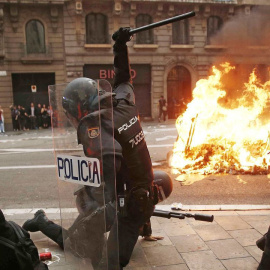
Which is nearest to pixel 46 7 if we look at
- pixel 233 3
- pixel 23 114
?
pixel 23 114

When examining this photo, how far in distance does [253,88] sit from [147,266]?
8.32 metres

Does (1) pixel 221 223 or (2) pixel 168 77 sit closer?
(1) pixel 221 223

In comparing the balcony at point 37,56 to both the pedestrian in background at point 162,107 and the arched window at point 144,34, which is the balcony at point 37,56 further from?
the pedestrian in background at point 162,107

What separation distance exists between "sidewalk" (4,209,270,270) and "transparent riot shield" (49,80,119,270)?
47cm

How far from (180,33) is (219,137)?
52.2 ft

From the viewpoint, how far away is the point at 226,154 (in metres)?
7.76

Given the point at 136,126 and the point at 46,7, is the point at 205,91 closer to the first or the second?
the point at 136,126

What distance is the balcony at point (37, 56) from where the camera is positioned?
68.1ft

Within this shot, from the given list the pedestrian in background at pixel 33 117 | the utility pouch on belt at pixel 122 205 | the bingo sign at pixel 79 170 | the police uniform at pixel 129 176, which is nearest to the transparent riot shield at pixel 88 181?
the bingo sign at pixel 79 170

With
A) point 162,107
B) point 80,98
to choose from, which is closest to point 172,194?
point 80,98

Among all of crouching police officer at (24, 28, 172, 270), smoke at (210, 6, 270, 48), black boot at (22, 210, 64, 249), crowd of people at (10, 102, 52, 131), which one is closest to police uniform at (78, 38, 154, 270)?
crouching police officer at (24, 28, 172, 270)

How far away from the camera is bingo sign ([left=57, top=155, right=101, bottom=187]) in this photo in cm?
225

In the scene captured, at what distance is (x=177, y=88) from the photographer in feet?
75.5

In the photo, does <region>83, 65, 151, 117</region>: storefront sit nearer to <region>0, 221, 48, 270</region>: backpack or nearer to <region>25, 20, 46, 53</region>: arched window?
<region>25, 20, 46, 53</region>: arched window
